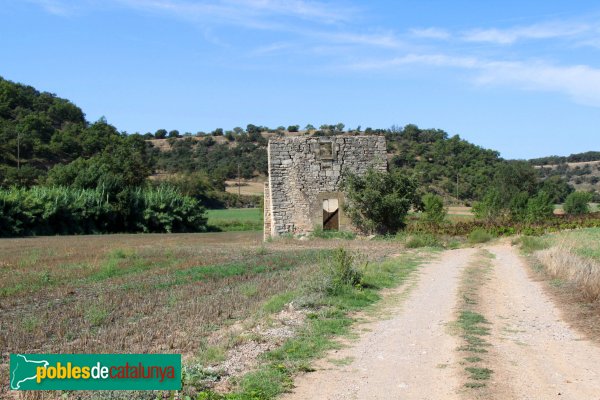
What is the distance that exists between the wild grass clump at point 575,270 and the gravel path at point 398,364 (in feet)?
9.86

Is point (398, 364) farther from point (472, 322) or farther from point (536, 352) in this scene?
point (472, 322)

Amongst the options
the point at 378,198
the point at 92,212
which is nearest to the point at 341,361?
the point at 378,198

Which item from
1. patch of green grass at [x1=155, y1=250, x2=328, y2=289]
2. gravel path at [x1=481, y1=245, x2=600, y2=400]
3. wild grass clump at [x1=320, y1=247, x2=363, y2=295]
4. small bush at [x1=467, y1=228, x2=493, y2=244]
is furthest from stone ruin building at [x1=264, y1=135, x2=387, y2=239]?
gravel path at [x1=481, y1=245, x2=600, y2=400]

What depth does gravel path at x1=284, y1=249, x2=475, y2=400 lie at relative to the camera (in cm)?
679

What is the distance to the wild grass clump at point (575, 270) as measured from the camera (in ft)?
41.2

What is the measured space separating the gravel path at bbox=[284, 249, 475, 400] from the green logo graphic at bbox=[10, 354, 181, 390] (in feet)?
4.45

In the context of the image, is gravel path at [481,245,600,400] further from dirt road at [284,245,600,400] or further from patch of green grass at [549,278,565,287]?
patch of green grass at [549,278,565,287]

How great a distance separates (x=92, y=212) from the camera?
52.2 meters

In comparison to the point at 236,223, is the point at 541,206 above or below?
above

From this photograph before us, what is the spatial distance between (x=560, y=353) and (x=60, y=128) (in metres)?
94.7

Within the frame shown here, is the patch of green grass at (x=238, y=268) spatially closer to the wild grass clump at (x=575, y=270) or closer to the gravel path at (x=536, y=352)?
the gravel path at (x=536, y=352)

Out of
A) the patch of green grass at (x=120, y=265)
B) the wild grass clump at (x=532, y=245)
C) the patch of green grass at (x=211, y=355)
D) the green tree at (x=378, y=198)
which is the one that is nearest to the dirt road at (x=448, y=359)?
the patch of green grass at (x=211, y=355)

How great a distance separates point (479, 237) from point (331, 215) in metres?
7.30

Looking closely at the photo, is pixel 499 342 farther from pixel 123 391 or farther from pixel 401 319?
pixel 123 391
